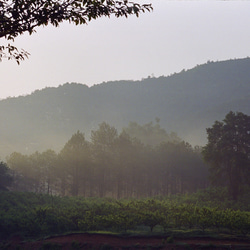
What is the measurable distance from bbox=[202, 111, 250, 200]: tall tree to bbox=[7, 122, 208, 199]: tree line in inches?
787

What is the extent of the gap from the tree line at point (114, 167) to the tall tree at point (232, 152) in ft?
65.6

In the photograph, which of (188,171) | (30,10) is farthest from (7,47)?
(188,171)

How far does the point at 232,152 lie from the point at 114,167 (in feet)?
85.9

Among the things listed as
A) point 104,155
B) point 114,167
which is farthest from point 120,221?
point 104,155

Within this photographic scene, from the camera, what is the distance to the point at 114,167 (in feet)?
199

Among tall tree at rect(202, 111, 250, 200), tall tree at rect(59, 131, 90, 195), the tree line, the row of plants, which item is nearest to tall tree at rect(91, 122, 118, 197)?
the tree line

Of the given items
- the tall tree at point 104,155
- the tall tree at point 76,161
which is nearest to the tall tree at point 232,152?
the tall tree at point 104,155

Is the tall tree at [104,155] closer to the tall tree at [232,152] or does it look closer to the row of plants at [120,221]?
the tall tree at [232,152]

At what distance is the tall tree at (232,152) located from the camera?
38.8 metres

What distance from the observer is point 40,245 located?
64.2 ft

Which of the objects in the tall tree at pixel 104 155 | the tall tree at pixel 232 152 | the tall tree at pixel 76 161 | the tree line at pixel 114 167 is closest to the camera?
the tall tree at pixel 232 152

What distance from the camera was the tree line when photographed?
60094mm

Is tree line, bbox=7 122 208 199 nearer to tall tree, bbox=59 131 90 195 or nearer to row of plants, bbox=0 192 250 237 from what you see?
tall tree, bbox=59 131 90 195

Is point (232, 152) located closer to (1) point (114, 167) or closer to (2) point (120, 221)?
(2) point (120, 221)
